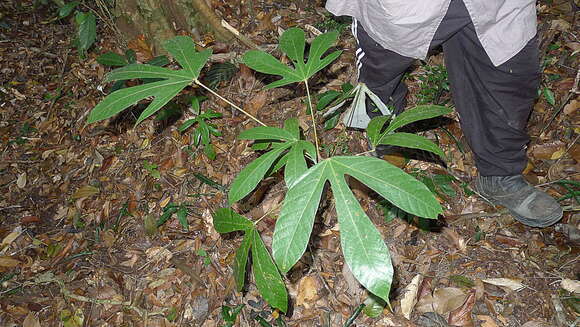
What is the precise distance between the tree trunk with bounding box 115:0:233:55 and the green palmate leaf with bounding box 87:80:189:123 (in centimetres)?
181

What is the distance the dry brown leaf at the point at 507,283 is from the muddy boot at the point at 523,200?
344mm

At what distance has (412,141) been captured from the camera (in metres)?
1.27

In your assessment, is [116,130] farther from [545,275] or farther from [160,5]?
[545,275]

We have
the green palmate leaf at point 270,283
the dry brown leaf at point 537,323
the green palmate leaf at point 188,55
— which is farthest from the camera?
the dry brown leaf at point 537,323

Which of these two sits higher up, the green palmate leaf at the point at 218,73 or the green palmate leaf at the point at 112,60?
the green palmate leaf at the point at 112,60

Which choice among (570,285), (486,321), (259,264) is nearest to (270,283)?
(259,264)

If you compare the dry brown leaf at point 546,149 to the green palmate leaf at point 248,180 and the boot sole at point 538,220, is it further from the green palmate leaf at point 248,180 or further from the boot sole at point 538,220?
the green palmate leaf at point 248,180

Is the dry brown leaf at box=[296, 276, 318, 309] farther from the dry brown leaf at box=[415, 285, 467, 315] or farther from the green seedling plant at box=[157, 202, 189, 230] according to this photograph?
the green seedling plant at box=[157, 202, 189, 230]

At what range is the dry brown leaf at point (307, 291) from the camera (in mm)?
2014

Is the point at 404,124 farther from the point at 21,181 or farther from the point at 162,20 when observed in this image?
the point at 21,181

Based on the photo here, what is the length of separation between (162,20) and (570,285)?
9.45 ft

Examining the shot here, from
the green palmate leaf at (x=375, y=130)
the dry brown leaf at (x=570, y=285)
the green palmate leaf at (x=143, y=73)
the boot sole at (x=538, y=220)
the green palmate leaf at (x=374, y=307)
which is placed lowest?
the green palmate leaf at (x=374, y=307)

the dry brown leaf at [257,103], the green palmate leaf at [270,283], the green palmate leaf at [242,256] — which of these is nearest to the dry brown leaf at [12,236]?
the dry brown leaf at [257,103]

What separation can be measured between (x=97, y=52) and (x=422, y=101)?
283 cm
